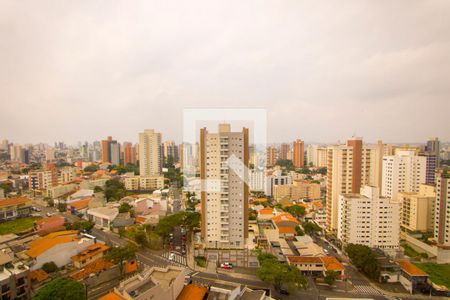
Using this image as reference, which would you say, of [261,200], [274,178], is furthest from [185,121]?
[274,178]

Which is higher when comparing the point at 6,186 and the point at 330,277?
the point at 6,186

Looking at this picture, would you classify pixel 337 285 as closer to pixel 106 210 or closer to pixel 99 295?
pixel 99 295

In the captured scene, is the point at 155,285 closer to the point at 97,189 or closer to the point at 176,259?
the point at 176,259

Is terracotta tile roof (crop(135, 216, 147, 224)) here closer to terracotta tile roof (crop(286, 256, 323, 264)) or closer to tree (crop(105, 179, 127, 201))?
tree (crop(105, 179, 127, 201))

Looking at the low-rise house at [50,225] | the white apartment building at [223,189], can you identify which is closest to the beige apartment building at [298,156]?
the white apartment building at [223,189]

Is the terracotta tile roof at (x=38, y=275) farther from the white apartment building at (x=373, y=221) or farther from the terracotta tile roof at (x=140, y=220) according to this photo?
the white apartment building at (x=373, y=221)

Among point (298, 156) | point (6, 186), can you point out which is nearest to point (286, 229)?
point (298, 156)
